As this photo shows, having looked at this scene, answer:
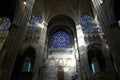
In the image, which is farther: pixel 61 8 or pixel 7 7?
pixel 61 8

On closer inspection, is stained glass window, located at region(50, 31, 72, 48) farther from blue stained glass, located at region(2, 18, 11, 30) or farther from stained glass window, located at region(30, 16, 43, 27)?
blue stained glass, located at region(2, 18, 11, 30)

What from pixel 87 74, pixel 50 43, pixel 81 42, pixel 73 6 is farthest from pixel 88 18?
pixel 87 74

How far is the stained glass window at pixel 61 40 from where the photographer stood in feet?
63.5

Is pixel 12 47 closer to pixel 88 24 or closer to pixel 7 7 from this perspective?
pixel 7 7

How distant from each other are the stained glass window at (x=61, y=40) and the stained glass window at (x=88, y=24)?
3836 mm

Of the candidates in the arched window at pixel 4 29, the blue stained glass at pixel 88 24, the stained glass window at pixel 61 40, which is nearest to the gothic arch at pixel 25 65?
the arched window at pixel 4 29

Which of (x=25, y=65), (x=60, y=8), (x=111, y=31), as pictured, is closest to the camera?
(x=111, y=31)

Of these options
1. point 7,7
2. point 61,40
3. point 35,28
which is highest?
point 35,28

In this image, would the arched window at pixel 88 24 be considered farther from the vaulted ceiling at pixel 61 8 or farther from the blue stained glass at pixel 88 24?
the vaulted ceiling at pixel 61 8

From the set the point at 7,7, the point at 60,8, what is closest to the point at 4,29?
the point at 7,7

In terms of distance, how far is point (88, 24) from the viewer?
18469 millimetres

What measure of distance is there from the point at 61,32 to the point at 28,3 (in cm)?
1116

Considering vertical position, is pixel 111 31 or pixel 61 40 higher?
pixel 61 40

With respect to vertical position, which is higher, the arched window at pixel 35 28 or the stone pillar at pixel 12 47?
the arched window at pixel 35 28
